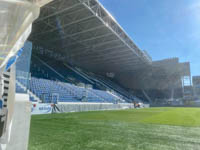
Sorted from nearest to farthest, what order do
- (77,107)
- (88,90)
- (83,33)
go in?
1. (77,107)
2. (83,33)
3. (88,90)

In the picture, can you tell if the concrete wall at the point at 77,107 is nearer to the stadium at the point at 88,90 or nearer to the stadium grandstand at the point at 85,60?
the stadium at the point at 88,90

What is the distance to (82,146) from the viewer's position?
2951 millimetres

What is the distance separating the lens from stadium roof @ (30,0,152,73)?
1346cm

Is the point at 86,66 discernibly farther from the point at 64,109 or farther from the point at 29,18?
the point at 29,18

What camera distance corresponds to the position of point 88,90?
69.7ft

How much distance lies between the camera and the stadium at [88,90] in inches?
126

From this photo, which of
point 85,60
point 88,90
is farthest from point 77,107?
point 85,60

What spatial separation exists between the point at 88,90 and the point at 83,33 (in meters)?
8.36

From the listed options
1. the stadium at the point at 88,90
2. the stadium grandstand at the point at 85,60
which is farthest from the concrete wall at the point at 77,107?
the stadium grandstand at the point at 85,60

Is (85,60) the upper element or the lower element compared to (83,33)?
lower

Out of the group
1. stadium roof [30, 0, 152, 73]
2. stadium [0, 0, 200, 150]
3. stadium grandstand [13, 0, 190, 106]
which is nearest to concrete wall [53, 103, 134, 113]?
stadium [0, 0, 200, 150]

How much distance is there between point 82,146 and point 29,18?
2.86m

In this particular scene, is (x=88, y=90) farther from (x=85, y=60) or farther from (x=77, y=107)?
(x=85, y=60)

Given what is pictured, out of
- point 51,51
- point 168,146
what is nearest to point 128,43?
point 51,51
